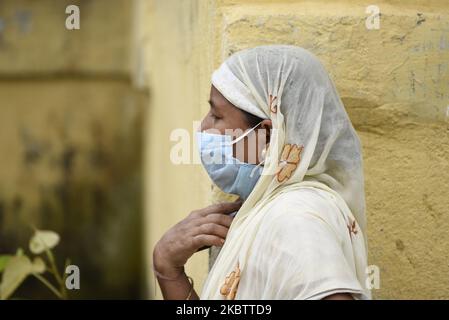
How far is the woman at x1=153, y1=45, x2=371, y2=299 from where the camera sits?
7.81 ft

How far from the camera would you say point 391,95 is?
334cm

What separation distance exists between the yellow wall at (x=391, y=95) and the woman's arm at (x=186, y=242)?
0.41m

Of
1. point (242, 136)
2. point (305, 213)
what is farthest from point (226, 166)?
point (305, 213)

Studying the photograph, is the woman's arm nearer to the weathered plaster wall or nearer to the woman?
the woman

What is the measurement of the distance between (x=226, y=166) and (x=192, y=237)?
0.23 meters

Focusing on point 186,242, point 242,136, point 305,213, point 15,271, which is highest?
point 242,136

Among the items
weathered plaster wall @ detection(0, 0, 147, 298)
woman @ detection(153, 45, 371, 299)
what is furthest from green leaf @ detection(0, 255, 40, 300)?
weathered plaster wall @ detection(0, 0, 147, 298)

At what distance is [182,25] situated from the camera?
4.37 meters

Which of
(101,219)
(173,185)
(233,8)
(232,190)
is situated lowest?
(101,219)

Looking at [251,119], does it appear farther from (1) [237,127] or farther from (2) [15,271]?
(2) [15,271]

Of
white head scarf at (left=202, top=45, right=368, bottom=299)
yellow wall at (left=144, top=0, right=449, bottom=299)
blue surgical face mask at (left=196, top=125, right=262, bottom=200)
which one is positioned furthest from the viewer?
yellow wall at (left=144, top=0, right=449, bottom=299)

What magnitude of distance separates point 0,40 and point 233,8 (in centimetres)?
462
